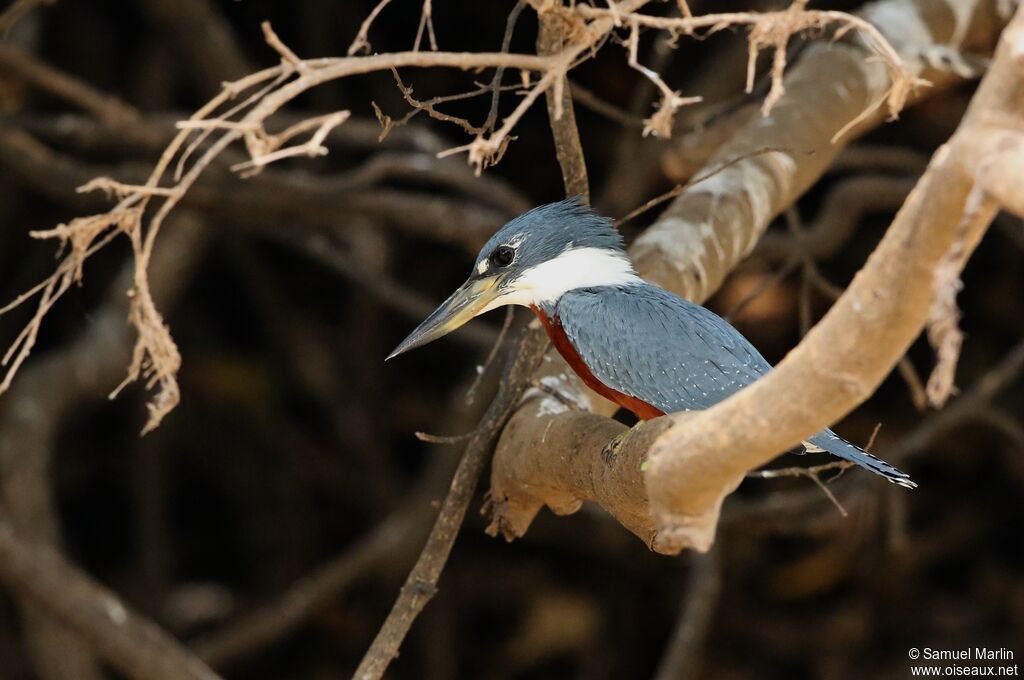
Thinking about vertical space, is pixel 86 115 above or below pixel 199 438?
above

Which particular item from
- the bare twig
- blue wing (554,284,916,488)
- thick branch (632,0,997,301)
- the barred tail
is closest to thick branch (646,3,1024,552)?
the barred tail

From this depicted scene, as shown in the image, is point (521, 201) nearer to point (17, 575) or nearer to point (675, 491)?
point (17, 575)

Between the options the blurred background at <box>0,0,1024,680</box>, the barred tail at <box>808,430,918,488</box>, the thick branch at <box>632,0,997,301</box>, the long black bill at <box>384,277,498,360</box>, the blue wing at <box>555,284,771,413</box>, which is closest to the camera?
the barred tail at <box>808,430,918,488</box>

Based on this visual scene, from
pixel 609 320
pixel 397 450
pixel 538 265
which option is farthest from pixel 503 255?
pixel 397 450

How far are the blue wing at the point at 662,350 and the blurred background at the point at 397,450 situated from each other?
1472 mm

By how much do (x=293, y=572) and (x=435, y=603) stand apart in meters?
0.47

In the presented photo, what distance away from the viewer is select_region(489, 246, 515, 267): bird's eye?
198 cm

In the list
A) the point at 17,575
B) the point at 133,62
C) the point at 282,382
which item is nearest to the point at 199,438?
the point at 282,382

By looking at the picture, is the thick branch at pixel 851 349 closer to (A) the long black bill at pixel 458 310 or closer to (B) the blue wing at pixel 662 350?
(B) the blue wing at pixel 662 350

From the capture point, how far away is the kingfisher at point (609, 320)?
177 cm

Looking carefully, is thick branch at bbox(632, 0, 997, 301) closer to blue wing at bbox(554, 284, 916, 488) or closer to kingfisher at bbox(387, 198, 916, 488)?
kingfisher at bbox(387, 198, 916, 488)

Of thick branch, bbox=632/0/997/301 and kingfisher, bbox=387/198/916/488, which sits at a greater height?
kingfisher, bbox=387/198/916/488

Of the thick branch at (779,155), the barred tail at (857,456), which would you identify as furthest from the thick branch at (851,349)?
the thick branch at (779,155)

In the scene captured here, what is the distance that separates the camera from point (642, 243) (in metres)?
2.23
